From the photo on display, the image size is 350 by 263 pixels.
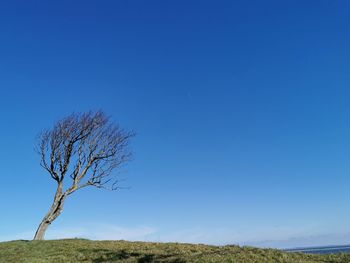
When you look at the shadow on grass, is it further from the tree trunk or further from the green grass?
the tree trunk

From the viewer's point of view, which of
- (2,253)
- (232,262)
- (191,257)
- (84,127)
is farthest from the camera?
(84,127)

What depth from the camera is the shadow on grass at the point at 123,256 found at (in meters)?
19.8

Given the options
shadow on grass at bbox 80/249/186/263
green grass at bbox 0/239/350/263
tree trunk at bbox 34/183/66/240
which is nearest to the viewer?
green grass at bbox 0/239/350/263

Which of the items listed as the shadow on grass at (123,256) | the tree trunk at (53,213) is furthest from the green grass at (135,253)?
the tree trunk at (53,213)

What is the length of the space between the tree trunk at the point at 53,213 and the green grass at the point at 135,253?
6820 mm

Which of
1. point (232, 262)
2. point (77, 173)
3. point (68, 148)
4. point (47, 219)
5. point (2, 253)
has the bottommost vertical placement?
point (232, 262)

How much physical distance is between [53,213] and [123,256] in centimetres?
1866

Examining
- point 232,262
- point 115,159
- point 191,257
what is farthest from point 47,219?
point 232,262

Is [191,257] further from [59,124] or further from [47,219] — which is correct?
[59,124]

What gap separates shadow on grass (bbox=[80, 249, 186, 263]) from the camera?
19.8 m

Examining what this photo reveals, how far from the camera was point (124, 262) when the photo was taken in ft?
65.8

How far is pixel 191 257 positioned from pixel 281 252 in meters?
4.38

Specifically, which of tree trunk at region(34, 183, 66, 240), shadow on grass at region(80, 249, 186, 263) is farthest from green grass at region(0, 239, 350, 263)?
tree trunk at region(34, 183, 66, 240)

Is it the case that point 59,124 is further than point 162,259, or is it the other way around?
point 59,124
